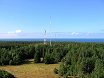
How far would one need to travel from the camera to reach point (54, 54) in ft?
345

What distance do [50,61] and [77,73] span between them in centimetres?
3740

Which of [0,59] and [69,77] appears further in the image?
[0,59]

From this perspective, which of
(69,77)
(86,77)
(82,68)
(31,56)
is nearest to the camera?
(86,77)

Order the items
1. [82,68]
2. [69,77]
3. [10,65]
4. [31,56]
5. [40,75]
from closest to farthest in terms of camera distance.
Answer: [82,68]
[69,77]
[40,75]
[10,65]
[31,56]

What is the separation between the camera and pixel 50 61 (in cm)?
9881

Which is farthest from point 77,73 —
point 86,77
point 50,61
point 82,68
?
point 50,61

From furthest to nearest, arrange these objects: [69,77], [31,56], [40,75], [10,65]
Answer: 1. [31,56]
2. [10,65]
3. [40,75]
4. [69,77]

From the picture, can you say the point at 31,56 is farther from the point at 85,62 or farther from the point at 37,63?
the point at 85,62

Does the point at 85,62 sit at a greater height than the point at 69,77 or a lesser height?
greater

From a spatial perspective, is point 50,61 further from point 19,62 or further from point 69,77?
point 69,77

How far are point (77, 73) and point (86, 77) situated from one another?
11.4 meters

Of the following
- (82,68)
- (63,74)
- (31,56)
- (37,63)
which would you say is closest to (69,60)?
(63,74)

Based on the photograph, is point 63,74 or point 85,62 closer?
point 85,62

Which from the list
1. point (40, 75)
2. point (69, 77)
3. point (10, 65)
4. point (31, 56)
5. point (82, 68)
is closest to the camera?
point (82, 68)
